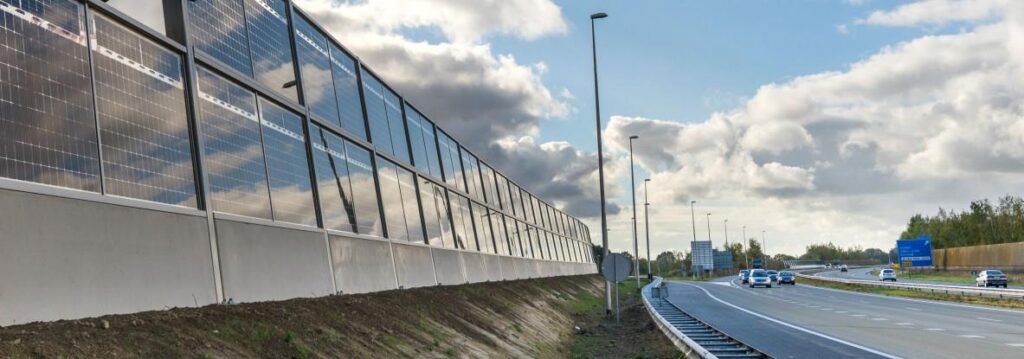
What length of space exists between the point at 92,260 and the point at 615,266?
20.8 m

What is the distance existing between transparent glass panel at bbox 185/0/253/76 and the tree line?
Answer: 137464 millimetres

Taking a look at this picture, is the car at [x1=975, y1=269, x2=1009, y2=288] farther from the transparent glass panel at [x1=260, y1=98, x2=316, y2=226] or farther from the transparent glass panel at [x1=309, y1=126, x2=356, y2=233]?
the transparent glass panel at [x1=260, y1=98, x2=316, y2=226]

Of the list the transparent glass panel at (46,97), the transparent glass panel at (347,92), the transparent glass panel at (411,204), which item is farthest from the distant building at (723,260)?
the transparent glass panel at (46,97)

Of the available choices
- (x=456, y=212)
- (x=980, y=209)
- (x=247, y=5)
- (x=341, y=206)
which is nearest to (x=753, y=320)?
(x=456, y=212)

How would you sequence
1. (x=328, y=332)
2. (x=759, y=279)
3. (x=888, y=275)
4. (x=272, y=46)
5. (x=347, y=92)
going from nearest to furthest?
(x=328, y=332)
(x=272, y=46)
(x=347, y=92)
(x=759, y=279)
(x=888, y=275)

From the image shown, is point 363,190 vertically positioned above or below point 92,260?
above

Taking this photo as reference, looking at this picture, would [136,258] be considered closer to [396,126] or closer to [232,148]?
[232,148]

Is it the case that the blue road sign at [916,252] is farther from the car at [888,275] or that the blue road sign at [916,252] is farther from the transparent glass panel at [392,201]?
the transparent glass panel at [392,201]

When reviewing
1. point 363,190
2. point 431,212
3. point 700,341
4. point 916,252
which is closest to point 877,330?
point 700,341

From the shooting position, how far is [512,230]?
143ft

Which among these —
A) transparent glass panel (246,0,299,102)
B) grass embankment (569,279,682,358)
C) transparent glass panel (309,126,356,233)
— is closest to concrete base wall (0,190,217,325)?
transparent glass panel (246,0,299,102)

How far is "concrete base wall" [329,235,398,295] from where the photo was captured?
15.0 metres

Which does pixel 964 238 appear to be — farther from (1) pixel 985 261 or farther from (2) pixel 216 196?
(2) pixel 216 196

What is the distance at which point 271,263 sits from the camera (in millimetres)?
11977
